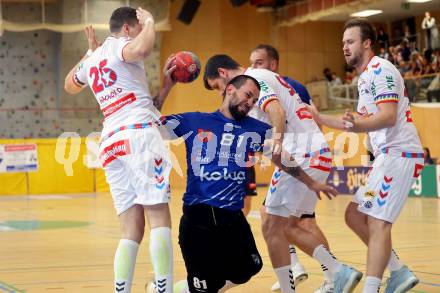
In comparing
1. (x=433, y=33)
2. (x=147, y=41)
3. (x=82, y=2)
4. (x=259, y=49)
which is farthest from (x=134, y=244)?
(x=82, y=2)

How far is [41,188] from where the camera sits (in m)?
27.4

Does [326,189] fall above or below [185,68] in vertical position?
below

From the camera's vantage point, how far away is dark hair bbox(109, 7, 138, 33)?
5668 millimetres

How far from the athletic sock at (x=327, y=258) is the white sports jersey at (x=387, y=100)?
0.98 metres

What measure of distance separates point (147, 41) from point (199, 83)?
27461 millimetres

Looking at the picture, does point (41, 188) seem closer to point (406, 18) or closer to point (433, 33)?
point (433, 33)

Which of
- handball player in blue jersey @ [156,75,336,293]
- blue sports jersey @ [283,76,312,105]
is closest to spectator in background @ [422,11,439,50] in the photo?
blue sports jersey @ [283,76,312,105]

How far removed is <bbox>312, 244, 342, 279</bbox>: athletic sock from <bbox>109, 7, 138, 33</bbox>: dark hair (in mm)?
2478

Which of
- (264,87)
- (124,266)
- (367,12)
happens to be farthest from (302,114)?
(367,12)

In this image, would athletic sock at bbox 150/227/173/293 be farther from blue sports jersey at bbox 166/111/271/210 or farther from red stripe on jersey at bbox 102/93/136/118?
red stripe on jersey at bbox 102/93/136/118

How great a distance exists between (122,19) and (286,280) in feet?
7.77

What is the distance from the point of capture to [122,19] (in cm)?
568

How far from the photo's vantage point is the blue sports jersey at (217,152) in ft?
17.5

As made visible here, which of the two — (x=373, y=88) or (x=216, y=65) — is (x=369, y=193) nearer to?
(x=373, y=88)
